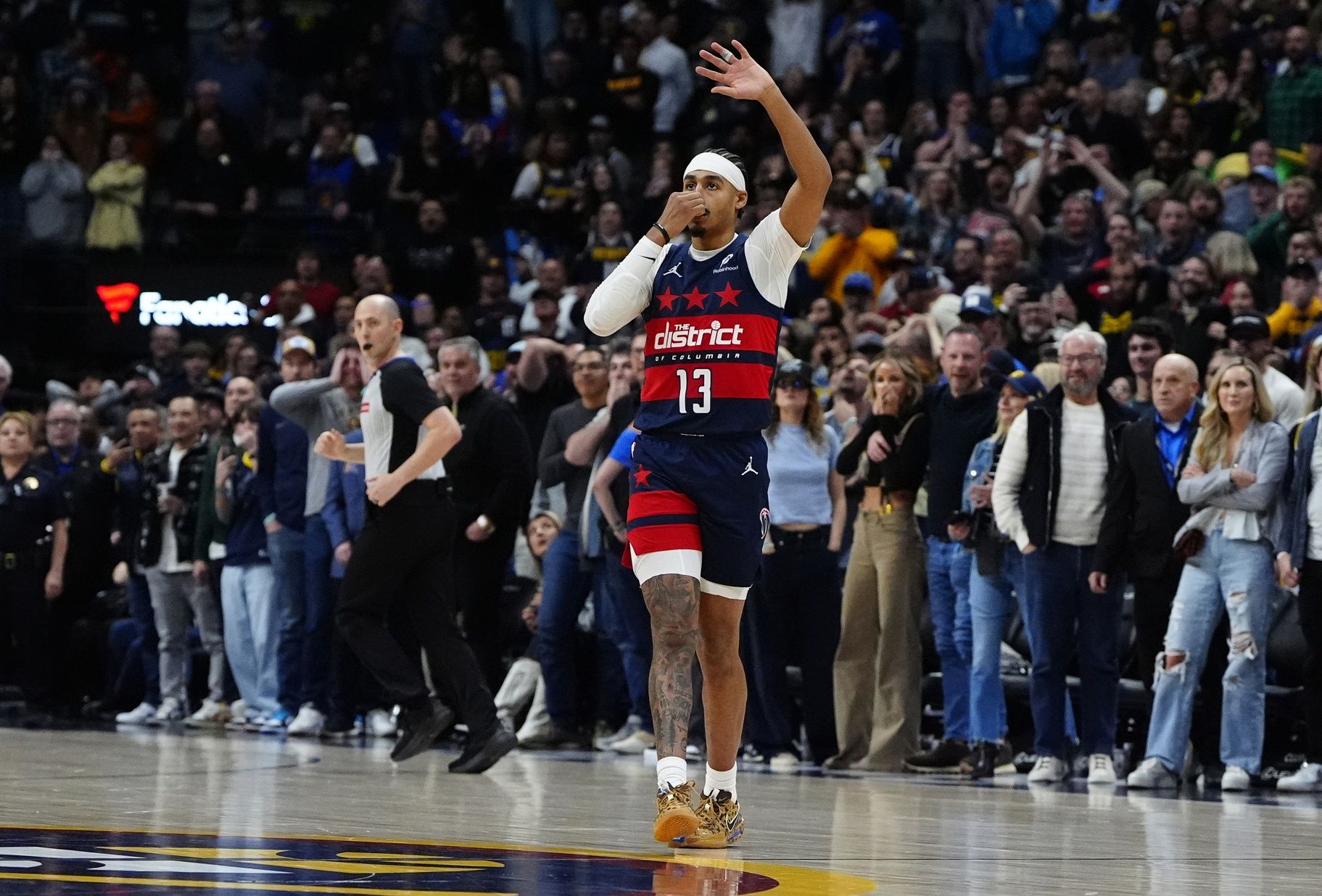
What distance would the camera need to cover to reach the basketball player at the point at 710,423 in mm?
6320

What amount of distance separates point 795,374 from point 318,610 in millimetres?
3736

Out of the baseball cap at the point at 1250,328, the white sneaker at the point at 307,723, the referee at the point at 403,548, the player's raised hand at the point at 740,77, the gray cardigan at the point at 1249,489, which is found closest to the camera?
the player's raised hand at the point at 740,77

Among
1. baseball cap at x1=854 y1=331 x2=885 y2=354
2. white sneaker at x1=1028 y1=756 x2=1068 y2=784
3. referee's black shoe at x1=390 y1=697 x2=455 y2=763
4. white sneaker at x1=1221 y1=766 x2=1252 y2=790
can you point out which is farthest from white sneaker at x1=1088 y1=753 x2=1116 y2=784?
baseball cap at x1=854 y1=331 x2=885 y2=354

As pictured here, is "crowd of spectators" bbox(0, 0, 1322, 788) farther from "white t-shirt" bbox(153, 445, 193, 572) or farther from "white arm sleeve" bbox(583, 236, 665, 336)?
"white arm sleeve" bbox(583, 236, 665, 336)

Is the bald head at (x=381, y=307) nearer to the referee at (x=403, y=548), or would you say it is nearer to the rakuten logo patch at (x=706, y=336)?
the referee at (x=403, y=548)

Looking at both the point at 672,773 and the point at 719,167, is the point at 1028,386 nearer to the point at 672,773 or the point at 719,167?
the point at 719,167

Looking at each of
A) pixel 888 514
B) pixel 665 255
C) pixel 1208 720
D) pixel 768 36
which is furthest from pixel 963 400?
pixel 768 36

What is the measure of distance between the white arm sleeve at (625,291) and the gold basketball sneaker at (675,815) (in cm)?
145

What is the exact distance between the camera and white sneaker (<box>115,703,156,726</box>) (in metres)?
13.7

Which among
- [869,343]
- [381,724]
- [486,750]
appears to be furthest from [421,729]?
[869,343]

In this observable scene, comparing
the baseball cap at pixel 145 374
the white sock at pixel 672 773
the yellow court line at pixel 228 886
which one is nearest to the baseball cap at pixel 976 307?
the white sock at pixel 672 773

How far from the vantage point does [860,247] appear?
50.1 ft

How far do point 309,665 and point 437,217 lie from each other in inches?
253

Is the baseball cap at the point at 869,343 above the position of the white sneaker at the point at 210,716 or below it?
above
